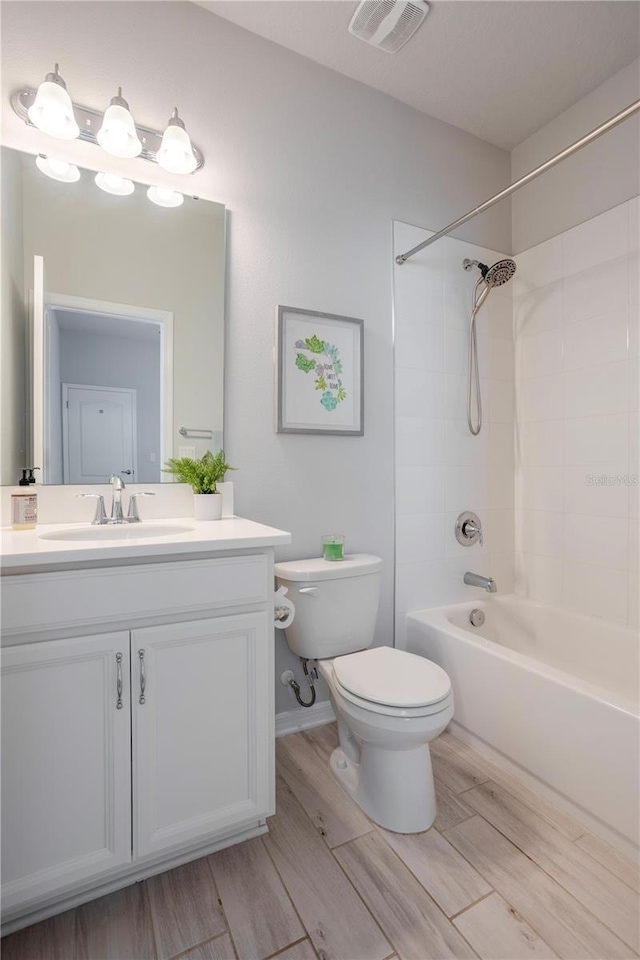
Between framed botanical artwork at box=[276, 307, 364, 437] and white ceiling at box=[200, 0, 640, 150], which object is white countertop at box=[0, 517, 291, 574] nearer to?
framed botanical artwork at box=[276, 307, 364, 437]

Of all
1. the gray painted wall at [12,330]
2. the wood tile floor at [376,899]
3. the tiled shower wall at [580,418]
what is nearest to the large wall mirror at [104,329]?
the gray painted wall at [12,330]

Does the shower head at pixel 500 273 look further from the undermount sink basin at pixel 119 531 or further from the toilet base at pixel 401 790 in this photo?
the toilet base at pixel 401 790

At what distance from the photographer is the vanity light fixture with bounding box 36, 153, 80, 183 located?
1469 mm

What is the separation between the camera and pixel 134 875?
3.92 feet

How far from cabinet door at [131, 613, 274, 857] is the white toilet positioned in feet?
1.00

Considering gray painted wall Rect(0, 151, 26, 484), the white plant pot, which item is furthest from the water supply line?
gray painted wall Rect(0, 151, 26, 484)

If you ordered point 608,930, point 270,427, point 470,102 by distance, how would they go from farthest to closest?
point 470,102, point 270,427, point 608,930

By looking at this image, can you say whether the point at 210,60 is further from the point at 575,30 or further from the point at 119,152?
the point at 575,30

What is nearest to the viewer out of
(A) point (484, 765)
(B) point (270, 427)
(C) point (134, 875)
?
(C) point (134, 875)

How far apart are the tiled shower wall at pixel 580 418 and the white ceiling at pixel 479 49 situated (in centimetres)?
60

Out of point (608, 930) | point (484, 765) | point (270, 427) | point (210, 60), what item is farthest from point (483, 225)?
point (608, 930)

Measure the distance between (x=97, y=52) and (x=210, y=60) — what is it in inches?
15.5

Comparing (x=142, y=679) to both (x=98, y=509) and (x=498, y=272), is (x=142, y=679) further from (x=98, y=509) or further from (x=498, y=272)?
(x=498, y=272)

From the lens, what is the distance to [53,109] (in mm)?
1406
